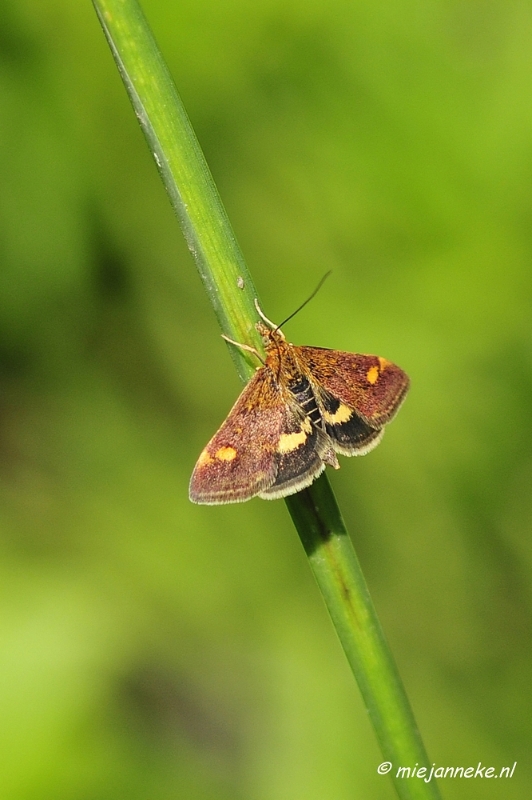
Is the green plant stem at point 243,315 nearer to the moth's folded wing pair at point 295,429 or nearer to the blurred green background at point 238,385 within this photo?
the moth's folded wing pair at point 295,429

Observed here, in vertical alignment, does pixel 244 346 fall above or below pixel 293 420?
above

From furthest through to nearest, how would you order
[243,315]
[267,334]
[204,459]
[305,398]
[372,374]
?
1. [372,374]
2. [305,398]
3. [204,459]
4. [267,334]
5. [243,315]

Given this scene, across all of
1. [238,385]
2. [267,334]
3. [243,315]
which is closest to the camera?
[243,315]

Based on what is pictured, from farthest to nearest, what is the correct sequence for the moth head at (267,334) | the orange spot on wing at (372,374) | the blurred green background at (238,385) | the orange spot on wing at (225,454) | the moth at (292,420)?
the blurred green background at (238,385)
the orange spot on wing at (372,374)
the orange spot on wing at (225,454)
the moth at (292,420)
the moth head at (267,334)

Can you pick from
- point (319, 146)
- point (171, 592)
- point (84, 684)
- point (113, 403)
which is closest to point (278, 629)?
point (171, 592)

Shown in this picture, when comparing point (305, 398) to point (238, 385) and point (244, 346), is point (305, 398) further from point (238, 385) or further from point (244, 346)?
point (238, 385)

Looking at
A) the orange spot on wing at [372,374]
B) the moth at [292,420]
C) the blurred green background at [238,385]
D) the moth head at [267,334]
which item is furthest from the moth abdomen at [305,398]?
the blurred green background at [238,385]

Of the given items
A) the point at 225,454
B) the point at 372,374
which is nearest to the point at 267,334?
the point at 225,454

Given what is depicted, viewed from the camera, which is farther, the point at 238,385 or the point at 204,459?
the point at 238,385
